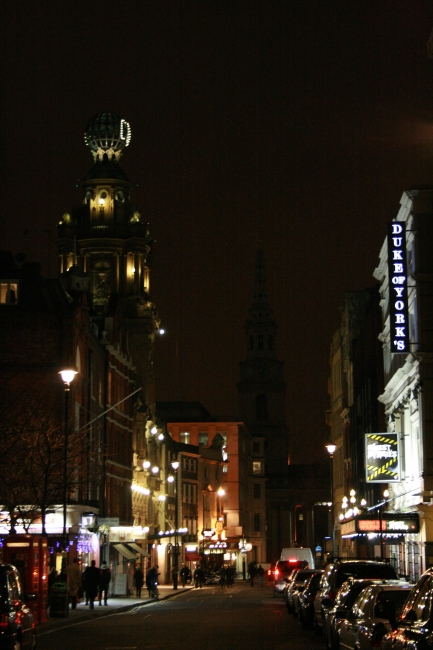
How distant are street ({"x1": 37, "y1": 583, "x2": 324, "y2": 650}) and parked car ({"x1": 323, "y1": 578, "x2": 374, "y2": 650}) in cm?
257

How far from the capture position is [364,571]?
27.1 meters

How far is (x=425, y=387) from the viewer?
1982 inches

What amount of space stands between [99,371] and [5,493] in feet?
61.7

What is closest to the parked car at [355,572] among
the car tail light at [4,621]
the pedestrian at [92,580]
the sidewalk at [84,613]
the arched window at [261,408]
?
the sidewalk at [84,613]

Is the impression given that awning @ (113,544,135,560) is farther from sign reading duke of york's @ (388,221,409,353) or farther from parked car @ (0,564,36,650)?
parked car @ (0,564,36,650)

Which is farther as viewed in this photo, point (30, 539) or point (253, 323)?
point (253, 323)

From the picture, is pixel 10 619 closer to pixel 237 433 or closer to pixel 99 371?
pixel 99 371

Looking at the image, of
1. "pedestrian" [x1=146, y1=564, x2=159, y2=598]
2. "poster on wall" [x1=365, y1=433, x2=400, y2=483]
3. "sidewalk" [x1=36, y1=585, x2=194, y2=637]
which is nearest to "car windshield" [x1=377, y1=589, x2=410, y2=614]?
"sidewalk" [x1=36, y1=585, x2=194, y2=637]

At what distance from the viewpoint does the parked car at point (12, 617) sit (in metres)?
17.3

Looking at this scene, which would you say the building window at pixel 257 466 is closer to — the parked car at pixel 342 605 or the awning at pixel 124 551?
the awning at pixel 124 551

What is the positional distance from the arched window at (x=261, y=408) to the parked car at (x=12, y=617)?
171 m

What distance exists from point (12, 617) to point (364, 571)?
11.6 metres

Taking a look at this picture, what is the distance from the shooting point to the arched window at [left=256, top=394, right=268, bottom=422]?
190 meters

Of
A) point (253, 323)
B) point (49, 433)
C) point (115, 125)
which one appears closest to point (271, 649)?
point (49, 433)
